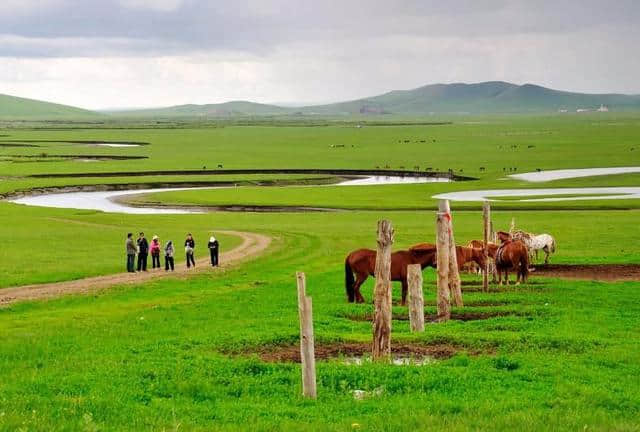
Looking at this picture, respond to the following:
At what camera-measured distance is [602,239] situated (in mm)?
50625

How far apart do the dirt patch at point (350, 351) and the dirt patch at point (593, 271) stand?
1597cm

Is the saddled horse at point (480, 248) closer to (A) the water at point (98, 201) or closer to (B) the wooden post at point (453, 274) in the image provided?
(B) the wooden post at point (453, 274)

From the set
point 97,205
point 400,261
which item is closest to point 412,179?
point 97,205

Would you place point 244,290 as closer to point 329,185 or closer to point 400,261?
point 400,261

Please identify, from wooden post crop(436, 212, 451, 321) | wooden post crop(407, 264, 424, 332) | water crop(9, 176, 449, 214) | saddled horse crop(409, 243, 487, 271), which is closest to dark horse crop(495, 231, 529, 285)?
saddled horse crop(409, 243, 487, 271)

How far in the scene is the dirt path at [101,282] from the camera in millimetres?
31844

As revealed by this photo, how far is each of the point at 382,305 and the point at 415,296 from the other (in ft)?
12.6

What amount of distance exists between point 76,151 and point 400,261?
457 feet

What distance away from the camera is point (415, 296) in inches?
891

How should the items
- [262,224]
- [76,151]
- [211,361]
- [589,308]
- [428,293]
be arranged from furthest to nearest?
[76,151]
[262,224]
[428,293]
[589,308]
[211,361]

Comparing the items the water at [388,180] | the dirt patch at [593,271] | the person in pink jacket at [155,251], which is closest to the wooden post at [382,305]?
the dirt patch at [593,271]

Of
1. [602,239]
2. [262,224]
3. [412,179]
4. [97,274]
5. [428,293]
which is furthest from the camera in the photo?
[412,179]

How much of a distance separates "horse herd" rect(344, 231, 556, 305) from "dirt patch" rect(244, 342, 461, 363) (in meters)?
6.66

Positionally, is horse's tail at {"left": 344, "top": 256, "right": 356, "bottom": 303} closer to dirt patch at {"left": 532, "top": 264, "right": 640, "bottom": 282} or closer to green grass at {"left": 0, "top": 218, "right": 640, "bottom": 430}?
green grass at {"left": 0, "top": 218, "right": 640, "bottom": 430}
